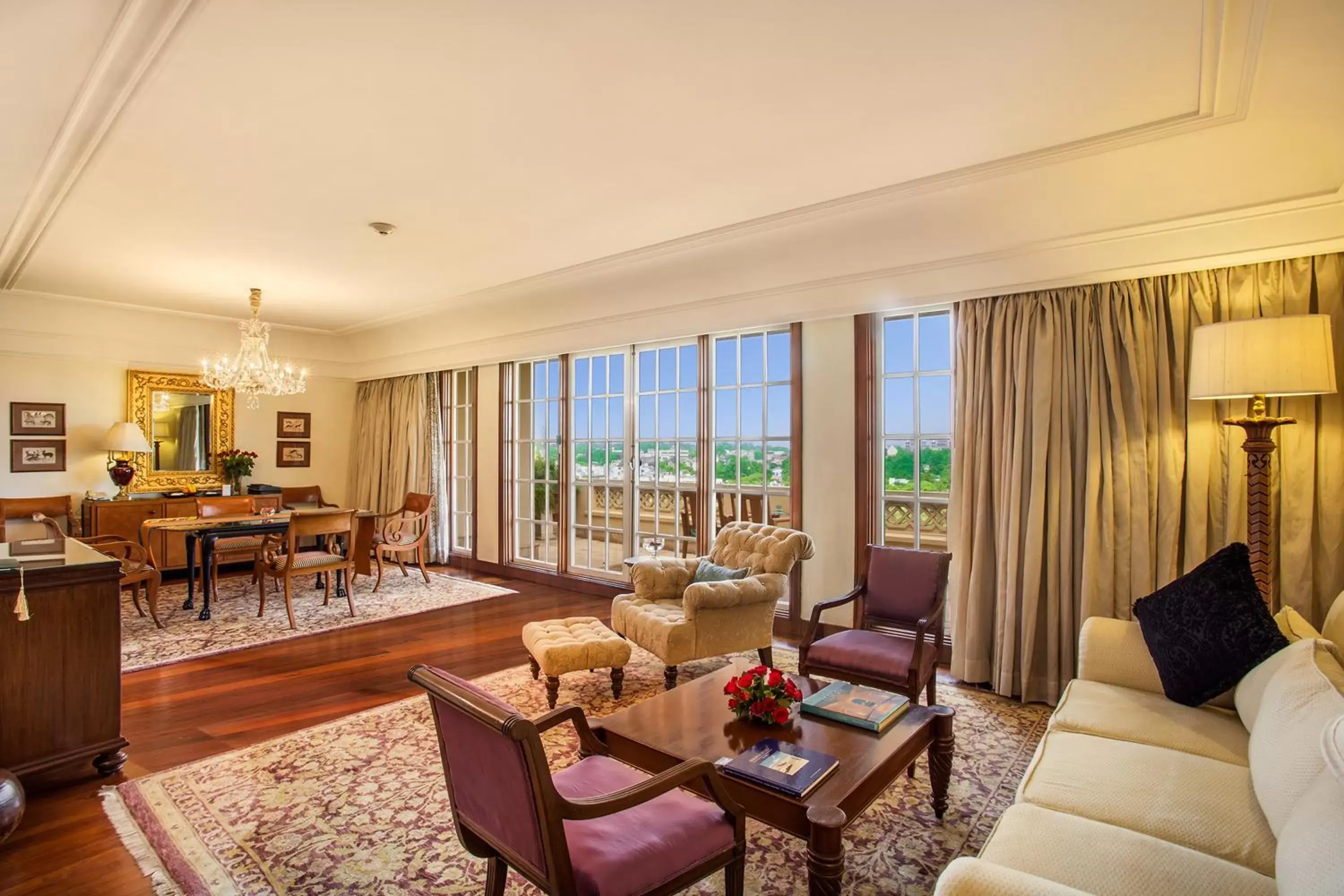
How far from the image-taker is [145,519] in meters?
7.26

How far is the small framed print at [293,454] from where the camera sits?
8781 mm

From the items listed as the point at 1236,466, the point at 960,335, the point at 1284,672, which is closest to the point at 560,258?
the point at 960,335

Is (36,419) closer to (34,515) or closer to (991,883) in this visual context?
(34,515)

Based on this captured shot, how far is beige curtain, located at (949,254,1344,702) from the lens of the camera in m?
3.28

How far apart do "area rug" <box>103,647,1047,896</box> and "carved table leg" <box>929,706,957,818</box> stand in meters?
0.07

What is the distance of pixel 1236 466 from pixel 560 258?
4.62 metres

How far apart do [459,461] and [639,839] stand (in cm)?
713

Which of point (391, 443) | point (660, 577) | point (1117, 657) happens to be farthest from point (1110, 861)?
point (391, 443)

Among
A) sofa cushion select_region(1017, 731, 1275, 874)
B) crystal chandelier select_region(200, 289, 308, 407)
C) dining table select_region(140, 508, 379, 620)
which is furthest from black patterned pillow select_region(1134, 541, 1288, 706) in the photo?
crystal chandelier select_region(200, 289, 308, 407)

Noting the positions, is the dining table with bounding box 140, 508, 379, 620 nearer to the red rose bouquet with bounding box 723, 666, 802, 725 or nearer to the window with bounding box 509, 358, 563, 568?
the window with bounding box 509, 358, 563, 568

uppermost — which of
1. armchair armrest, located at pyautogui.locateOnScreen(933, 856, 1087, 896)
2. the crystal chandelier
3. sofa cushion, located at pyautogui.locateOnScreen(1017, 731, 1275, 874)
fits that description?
the crystal chandelier

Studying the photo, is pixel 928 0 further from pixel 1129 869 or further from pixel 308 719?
pixel 308 719

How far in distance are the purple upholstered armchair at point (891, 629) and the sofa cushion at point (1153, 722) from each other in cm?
73

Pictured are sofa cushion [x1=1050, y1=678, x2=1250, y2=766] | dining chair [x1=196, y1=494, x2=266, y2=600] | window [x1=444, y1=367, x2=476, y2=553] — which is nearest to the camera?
sofa cushion [x1=1050, y1=678, x2=1250, y2=766]
